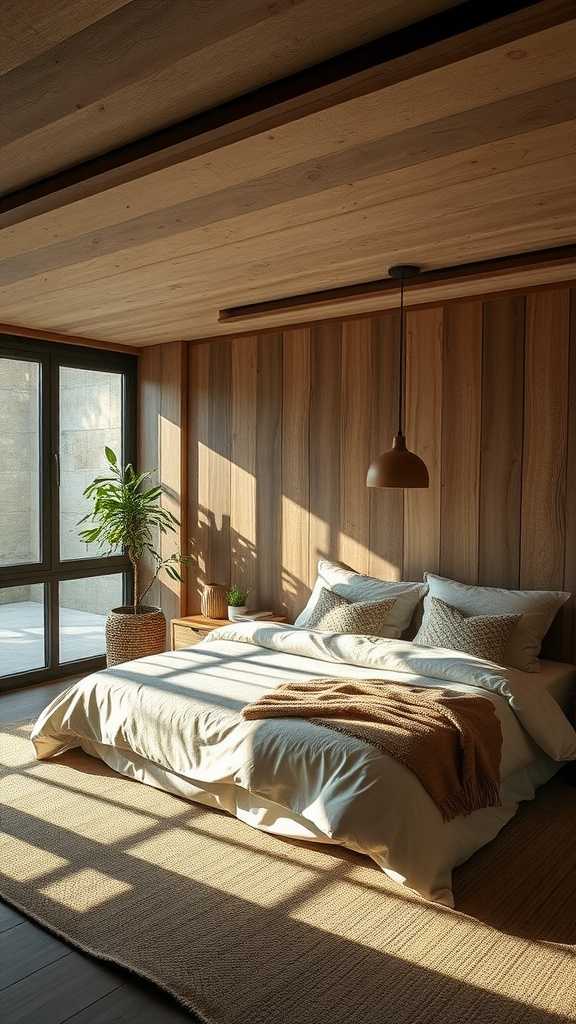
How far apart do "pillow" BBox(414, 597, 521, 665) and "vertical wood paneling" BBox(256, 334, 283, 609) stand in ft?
4.97

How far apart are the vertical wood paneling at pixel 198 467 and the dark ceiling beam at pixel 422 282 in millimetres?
943

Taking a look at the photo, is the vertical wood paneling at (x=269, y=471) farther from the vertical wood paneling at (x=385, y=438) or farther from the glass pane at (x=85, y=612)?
the glass pane at (x=85, y=612)

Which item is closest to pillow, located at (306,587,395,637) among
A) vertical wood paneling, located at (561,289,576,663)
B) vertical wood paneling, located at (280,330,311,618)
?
vertical wood paneling, located at (280,330,311,618)

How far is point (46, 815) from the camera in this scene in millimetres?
3439

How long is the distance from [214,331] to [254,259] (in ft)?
6.22

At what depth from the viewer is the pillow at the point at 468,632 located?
3857 mm

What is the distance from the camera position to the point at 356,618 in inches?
173

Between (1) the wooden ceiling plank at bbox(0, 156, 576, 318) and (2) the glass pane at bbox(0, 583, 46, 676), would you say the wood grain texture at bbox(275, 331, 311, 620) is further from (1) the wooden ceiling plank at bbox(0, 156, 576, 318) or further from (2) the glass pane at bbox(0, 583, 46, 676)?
(2) the glass pane at bbox(0, 583, 46, 676)

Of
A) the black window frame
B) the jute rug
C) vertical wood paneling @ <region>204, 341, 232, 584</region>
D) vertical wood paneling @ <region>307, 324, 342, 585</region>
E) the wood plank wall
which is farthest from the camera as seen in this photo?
vertical wood paneling @ <region>204, 341, 232, 584</region>

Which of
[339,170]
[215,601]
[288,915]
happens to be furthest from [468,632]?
[339,170]

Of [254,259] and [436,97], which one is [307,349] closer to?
[254,259]

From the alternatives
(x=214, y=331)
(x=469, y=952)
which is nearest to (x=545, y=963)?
(x=469, y=952)

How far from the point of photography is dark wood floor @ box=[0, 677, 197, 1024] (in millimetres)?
2211

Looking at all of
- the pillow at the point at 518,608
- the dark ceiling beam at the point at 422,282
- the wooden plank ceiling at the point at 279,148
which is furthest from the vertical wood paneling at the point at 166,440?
the pillow at the point at 518,608
